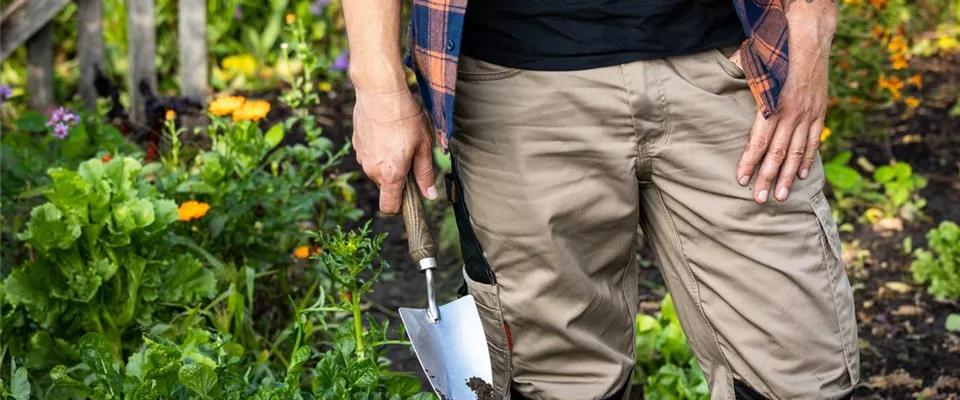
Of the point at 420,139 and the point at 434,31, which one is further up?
the point at 434,31

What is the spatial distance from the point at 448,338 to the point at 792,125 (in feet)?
2.17

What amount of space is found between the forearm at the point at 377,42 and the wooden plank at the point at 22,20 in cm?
264

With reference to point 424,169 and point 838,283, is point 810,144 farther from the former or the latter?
point 424,169

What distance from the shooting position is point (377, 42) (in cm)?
186

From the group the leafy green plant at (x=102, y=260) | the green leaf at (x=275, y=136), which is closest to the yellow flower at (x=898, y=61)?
the green leaf at (x=275, y=136)

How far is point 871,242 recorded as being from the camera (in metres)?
3.83

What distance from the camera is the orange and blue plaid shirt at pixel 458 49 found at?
1802 mm

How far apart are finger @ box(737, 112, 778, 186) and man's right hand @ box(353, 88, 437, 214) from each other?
1.63 feet

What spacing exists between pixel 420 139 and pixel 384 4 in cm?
22

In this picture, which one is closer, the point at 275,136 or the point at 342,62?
the point at 275,136

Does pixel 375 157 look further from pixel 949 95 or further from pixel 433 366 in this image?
pixel 949 95

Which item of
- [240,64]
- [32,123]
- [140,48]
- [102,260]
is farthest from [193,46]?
[102,260]

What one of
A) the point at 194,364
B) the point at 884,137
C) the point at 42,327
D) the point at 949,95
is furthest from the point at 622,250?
the point at 949,95

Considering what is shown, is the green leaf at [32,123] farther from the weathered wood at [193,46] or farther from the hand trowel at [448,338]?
the hand trowel at [448,338]
